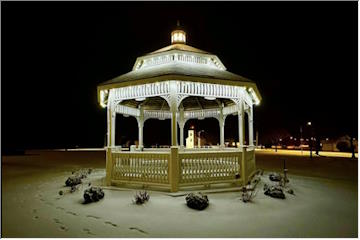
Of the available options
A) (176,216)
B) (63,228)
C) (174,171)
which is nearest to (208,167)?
(174,171)

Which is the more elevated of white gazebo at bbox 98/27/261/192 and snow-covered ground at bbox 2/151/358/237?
white gazebo at bbox 98/27/261/192

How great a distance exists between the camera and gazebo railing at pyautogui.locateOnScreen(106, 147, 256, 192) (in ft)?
28.0

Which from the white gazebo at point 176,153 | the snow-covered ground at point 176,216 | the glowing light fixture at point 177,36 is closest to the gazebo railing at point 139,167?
the white gazebo at point 176,153

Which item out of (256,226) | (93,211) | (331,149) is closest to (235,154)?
(256,226)

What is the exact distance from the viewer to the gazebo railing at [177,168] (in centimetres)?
852

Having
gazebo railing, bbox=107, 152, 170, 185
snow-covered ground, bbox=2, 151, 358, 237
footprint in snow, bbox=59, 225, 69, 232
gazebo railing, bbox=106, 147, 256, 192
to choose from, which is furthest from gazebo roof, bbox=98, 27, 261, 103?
footprint in snow, bbox=59, 225, 69, 232

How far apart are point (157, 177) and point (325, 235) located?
525 centimetres

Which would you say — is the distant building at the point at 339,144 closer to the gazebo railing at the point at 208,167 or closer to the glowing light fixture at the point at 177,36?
the glowing light fixture at the point at 177,36

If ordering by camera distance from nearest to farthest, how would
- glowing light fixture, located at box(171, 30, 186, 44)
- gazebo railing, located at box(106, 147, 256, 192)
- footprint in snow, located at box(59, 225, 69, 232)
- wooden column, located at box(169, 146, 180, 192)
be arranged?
footprint in snow, located at box(59, 225, 69, 232), wooden column, located at box(169, 146, 180, 192), gazebo railing, located at box(106, 147, 256, 192), glowing light fixture, located at box(171, 30, 186, 44)

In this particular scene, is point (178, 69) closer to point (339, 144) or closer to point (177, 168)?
point (177, 168)

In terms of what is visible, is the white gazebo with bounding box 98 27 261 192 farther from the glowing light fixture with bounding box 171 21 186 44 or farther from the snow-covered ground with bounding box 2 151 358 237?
the glowing light fixture with bounding box 171 21 186 44

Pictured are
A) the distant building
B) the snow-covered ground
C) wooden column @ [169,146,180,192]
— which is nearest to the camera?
the snow-covered ground

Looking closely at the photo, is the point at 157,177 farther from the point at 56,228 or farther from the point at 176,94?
the point at 56,228

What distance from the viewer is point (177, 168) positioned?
8.43m
